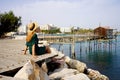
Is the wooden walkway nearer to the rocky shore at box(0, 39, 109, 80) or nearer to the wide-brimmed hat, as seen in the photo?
the rocky shore at box(0, 39, 109, 80)

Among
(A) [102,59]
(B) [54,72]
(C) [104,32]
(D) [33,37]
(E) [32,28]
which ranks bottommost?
(A) [102,59]

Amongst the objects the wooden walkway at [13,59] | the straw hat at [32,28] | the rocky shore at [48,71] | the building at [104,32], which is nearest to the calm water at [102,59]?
the building at [104,32]

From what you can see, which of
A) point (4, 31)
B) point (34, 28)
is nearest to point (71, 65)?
point (34, 28)

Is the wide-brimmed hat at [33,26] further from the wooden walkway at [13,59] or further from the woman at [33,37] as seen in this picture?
the wooden walkway at [13,59]

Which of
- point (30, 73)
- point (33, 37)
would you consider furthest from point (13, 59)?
point (30, 73)

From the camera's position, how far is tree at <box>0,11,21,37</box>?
45.8 m

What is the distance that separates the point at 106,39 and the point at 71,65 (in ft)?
163

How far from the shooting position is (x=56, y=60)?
43.0 feet

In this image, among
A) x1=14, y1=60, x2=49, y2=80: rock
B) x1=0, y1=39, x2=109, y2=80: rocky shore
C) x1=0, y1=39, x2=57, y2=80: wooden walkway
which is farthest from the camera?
x1=0, y1=39, x2=57, y2=80: wooden walkway

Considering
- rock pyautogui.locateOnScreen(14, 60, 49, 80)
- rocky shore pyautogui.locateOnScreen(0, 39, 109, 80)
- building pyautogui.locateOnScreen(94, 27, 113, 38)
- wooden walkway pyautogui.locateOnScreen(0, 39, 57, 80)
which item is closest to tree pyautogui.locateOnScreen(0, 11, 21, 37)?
building pyautogui.locateOnScreen(94, 27, 113, 38)

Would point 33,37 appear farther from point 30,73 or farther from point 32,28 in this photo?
point 30,73

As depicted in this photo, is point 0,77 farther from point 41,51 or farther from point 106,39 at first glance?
point 106,39

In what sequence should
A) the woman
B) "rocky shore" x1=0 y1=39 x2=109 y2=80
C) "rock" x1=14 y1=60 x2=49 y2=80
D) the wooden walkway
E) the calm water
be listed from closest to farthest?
"rock" x1=14 y1=60 x2=49 y2=80 → "rocky shore" x1=0 y1=39 x2=109 y2=80 → the wooden walkway → the woman → the calm water

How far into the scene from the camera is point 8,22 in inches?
1870
